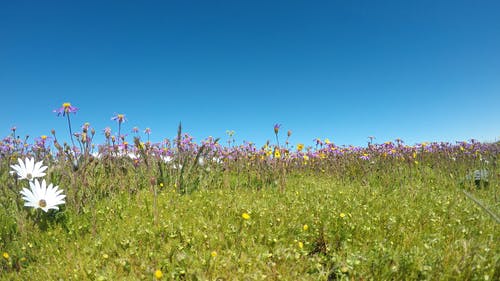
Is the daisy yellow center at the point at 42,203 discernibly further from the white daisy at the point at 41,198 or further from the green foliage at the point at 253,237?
the green foliage at the point at 253,237

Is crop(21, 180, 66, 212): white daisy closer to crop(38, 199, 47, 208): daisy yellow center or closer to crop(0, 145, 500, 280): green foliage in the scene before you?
crop(38, 199, 47, 208): daisy yellow center

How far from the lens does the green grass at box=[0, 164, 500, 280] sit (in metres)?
2.67

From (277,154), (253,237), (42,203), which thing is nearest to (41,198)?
(42,203)

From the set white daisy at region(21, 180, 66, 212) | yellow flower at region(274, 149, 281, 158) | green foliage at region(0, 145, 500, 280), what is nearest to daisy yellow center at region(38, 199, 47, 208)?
white daisy at region(21, 180, 66, 212)

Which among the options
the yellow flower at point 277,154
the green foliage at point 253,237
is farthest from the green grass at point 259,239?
the yellow flower at point 277,154

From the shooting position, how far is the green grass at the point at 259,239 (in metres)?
2.67

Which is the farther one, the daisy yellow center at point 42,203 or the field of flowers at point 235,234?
the daisy yellow center at point 42,203

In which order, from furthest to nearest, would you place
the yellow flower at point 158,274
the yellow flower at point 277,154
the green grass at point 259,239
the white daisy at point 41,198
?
1. the yellow flower at point 277,154
2. the white daisy at point 41,198
3. the green grass at point 259,239
4. the yellow flower at point 158,274

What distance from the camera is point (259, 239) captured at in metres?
3.24

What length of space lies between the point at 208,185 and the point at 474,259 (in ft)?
13.3

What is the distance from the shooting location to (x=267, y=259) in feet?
9.59

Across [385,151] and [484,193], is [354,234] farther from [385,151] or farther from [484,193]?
[385,151]

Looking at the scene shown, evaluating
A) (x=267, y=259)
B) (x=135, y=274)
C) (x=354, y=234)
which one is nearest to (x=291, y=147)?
(x=354, y=234)

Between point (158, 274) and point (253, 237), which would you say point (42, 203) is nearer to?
point (158, 274)
